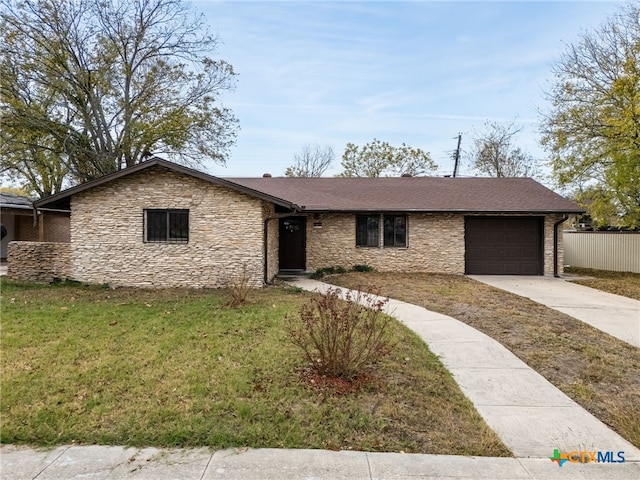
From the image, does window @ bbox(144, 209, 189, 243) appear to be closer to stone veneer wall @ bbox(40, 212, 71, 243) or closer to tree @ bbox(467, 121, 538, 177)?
stone veneer wall @ bbox(40, 212, 71, 243)

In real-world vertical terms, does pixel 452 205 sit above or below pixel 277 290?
above

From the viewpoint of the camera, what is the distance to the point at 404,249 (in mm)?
14594

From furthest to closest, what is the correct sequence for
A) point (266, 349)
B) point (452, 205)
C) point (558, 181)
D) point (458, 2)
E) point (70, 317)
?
point (558, 181) → point (452, 205) → point (458, 2) → point (70, 317) → point (266, 349)

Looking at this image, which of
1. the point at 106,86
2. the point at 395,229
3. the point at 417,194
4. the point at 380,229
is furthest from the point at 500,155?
the point at 106,86

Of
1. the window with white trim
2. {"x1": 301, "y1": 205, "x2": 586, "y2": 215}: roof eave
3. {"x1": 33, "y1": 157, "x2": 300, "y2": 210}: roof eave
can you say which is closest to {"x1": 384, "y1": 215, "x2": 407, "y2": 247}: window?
the window with white trim

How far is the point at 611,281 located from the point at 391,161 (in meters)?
23.2

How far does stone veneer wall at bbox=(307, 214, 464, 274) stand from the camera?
1451 centimetres

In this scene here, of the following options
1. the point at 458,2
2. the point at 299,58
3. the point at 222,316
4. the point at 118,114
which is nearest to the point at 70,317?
the point at 222,316

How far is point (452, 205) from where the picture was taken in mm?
14453

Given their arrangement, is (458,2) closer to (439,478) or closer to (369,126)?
(439,478)

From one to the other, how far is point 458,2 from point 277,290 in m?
8.91

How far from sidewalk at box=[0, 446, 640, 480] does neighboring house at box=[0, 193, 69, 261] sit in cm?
1520

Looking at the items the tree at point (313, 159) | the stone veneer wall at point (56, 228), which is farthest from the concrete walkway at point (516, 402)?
the tree at point (313, 159)

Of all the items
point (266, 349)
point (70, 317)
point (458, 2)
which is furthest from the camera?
point (458, 2)
